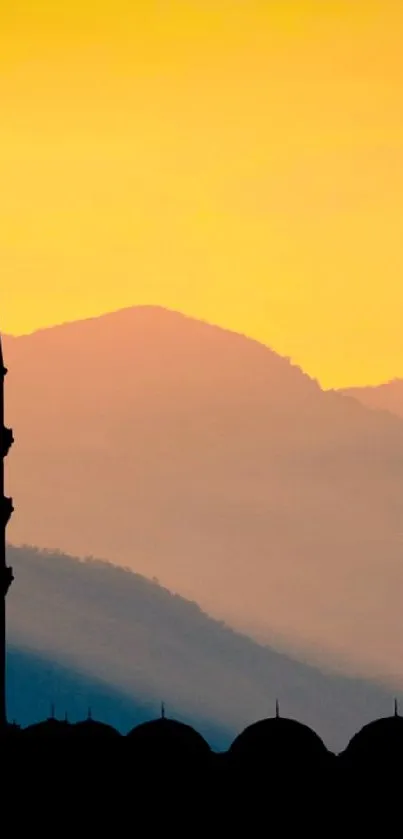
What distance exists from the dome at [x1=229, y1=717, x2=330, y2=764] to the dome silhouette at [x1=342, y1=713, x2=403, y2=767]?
4.41ft

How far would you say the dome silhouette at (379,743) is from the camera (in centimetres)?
10819

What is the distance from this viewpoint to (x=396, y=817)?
105 meters

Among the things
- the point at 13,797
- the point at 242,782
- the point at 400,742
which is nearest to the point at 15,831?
the point at 13,797

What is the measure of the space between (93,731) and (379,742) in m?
12.3

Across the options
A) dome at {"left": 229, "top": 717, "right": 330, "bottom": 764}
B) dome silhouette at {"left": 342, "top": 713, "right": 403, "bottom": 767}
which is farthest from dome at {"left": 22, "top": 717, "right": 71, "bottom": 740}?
dome silhouette at {"left": 342, "top": 713, "right": 403, "bottom": 767}

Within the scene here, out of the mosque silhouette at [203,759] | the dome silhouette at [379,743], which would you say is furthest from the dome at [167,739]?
the dome silhouette at [379,743]

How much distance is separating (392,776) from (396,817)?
2310 mm

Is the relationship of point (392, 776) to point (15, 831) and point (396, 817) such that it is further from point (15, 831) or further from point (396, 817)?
point (15, 831)

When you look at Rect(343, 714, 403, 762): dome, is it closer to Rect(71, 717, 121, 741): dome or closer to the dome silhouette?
the dome silhouette

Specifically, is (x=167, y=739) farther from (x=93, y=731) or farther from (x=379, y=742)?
(x=379, y=742)

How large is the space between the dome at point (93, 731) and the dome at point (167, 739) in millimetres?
807

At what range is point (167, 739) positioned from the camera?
110 m

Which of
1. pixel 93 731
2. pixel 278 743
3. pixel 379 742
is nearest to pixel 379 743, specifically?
pixel 379 742

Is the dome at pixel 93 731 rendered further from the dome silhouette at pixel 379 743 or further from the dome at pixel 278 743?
the dome silhouette at pixel 379 743
